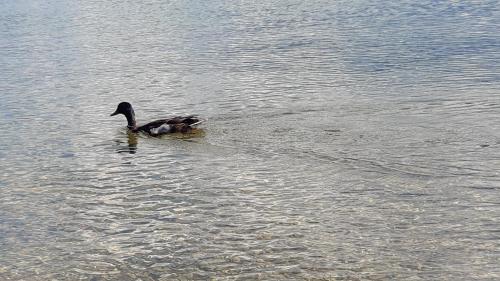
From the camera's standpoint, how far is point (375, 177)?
11461 mm

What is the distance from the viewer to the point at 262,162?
12562 mm

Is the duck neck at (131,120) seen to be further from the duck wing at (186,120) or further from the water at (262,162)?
the duck wing at (186,120)

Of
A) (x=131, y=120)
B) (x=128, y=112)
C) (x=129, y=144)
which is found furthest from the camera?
(x=128, y=112)

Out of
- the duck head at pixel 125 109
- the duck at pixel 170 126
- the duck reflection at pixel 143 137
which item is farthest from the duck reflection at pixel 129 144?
the duck head at pixel 125 109

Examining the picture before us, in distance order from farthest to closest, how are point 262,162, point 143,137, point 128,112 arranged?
point 128,112 < point 143,137 < point 262,162

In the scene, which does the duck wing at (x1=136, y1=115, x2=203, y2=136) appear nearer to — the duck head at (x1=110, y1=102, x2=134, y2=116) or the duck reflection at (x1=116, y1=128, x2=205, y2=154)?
the duck reflection at (x1=116, y1=128, x2=205, y2=154)

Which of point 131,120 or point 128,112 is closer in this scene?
point 131,120

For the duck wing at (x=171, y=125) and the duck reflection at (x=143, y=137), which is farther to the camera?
the duck wing at (x=171, y=125)

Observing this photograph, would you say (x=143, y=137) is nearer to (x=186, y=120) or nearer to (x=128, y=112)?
(x=186, y=120)

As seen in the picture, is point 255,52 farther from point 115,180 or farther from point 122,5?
point 122,5

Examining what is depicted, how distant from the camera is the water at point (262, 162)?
29.6 ft

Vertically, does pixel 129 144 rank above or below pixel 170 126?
below

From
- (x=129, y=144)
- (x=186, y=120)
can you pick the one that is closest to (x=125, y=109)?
(x=129, y=144)

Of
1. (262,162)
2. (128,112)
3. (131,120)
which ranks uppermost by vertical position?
(128,112)
